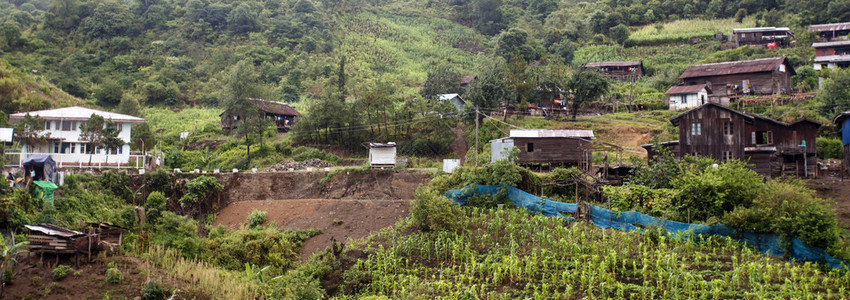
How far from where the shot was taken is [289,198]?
3388cm

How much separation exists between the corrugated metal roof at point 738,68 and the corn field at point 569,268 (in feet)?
95.9

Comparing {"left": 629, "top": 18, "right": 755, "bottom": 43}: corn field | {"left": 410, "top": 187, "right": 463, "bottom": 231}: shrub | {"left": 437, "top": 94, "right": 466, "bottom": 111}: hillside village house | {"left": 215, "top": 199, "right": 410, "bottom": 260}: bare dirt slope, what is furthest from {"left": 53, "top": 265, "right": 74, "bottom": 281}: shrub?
{"left": 629, "top": 18, "right": 755, "bottom": 43}: corn field

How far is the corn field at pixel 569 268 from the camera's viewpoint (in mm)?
18344

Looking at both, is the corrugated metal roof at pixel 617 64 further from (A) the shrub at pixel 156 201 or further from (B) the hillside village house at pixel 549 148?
(A) the shrub at pixel 156 201

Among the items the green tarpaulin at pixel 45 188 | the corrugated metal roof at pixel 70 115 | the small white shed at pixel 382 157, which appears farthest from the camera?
the corrugated metal roof at pixel 70 115

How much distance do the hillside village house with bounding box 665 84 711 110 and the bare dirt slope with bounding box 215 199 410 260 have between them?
25.6 meters

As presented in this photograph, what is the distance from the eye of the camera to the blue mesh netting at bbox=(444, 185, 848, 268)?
20.4 metres

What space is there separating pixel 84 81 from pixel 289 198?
3742 centimetres

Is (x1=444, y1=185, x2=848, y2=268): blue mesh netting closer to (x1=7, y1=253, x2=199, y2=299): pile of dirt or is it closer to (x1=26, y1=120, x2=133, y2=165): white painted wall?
(x1=7, y1=253, x2=199, y2=299): pile of dirt

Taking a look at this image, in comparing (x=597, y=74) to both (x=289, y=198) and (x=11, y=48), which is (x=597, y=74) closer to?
(x=289, y=198)

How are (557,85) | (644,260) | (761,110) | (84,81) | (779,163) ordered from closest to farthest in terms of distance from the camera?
1. (644,260)
2. (779,163)
3. (761,110)
4. (557,85)
5. (84,81)

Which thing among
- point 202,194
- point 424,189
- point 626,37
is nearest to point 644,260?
point 424,189

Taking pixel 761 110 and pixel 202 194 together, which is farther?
pixel 761 110

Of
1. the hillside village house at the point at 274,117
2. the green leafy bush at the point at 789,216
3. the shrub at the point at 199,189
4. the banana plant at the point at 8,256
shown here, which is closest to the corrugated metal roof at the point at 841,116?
the green leafy bush at the point at 789,216
